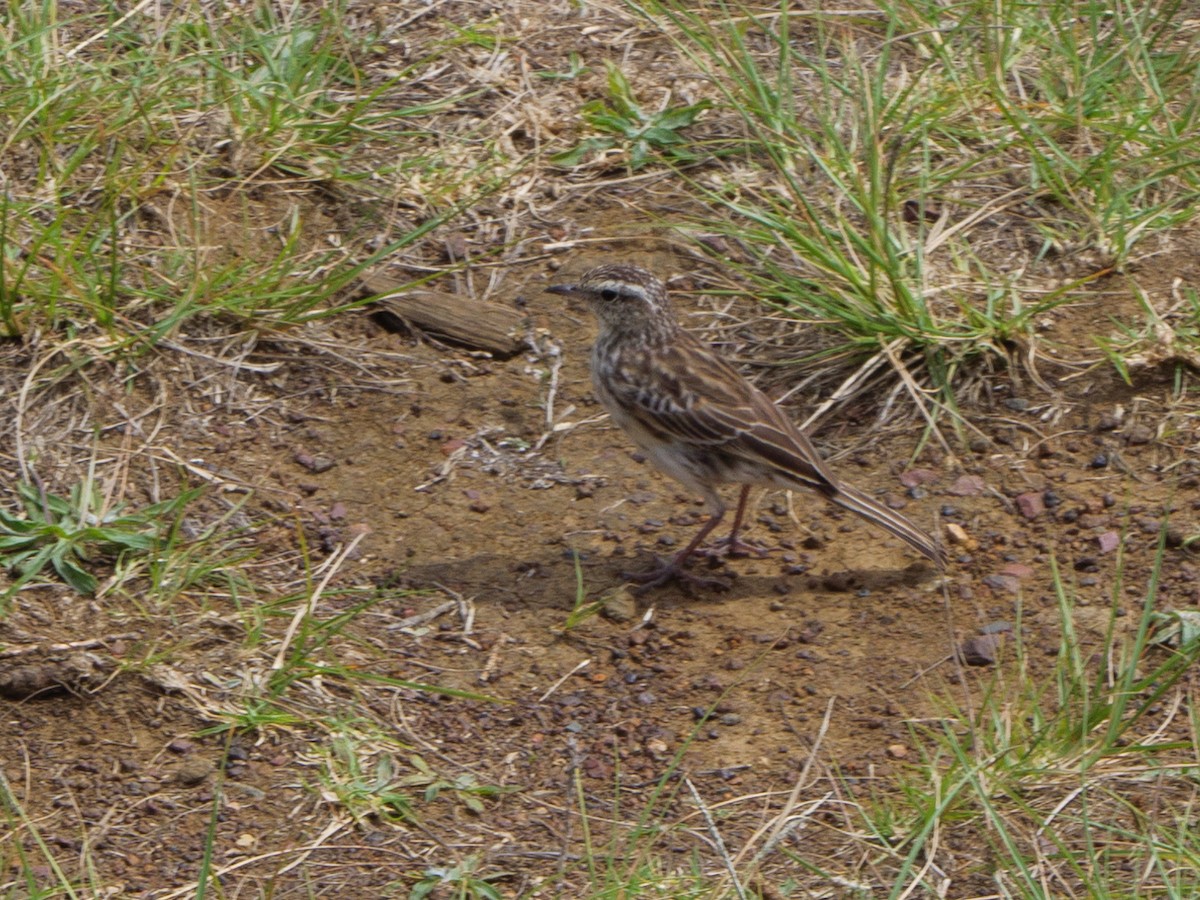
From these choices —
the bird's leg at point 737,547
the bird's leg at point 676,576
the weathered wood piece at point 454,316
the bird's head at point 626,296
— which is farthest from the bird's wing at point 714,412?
the weathered wood piece at point 454,316

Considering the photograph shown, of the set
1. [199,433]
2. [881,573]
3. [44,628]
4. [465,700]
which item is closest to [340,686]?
[465,700]

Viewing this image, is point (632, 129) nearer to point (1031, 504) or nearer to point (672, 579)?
point (672, 579)

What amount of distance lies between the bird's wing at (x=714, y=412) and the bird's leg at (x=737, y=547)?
0.29m

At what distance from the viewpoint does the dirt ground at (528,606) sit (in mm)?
5359

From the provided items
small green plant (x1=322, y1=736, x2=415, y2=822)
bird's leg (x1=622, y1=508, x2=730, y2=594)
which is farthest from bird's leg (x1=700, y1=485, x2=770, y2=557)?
small green plant (x1=322, y1=736, x2=415, y2=822)

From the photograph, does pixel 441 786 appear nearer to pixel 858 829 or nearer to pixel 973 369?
pixel 858 829

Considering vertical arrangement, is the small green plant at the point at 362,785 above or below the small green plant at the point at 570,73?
below

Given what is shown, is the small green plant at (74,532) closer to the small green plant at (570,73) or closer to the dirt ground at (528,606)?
the dirt ground at (528,606)

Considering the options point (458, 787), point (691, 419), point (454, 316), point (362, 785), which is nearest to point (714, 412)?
point (691, 419)

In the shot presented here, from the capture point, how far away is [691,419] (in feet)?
21.7

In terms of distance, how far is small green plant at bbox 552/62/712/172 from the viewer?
818 cm

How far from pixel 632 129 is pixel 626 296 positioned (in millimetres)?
1529

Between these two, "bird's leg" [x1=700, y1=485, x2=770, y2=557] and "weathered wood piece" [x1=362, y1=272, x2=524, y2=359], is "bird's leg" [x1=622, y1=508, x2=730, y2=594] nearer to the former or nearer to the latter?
"bird's leg" [x1=700, y1=485, x2=770, y2=557]

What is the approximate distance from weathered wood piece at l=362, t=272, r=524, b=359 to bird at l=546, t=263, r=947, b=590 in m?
0.56
